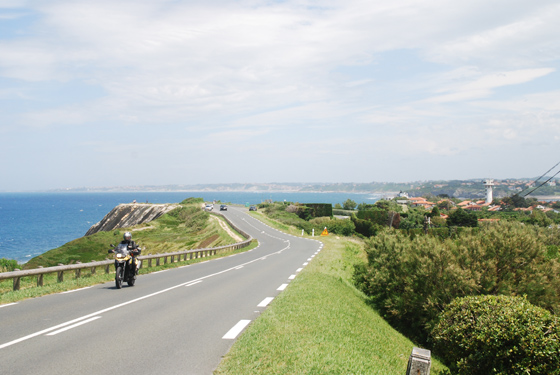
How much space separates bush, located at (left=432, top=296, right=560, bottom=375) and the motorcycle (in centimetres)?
931

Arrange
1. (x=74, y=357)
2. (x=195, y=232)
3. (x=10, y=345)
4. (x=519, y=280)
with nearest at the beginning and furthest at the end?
(x=74, y=357)
(x=10, y=345)
(x=519, y=280)
(x=195, y=232)

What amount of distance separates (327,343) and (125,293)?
23.8ft

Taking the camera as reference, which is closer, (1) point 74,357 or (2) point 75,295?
(1) point 74,357

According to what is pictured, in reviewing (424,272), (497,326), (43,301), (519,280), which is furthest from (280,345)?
(519,280)

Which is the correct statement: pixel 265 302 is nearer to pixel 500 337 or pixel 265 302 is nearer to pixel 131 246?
pixel 131 246

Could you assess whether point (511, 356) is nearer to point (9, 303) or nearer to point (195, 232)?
point (9, 303)

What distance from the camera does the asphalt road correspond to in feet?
19.2

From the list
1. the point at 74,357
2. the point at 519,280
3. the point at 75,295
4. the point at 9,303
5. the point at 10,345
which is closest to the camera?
the point at 74,357

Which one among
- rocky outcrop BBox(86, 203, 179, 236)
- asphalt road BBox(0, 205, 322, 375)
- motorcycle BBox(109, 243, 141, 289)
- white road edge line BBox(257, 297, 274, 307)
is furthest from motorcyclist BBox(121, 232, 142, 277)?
rocky outcrop BBox(86, 203, 179, 236)

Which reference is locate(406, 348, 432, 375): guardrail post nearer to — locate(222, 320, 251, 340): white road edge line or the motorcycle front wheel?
locate(222, 320, 251, 340): white road edge line

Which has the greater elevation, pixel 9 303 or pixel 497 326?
pixel 497 326

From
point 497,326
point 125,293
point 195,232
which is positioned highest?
point 497,326

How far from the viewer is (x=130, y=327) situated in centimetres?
805

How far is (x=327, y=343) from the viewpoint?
7000 millimetres
